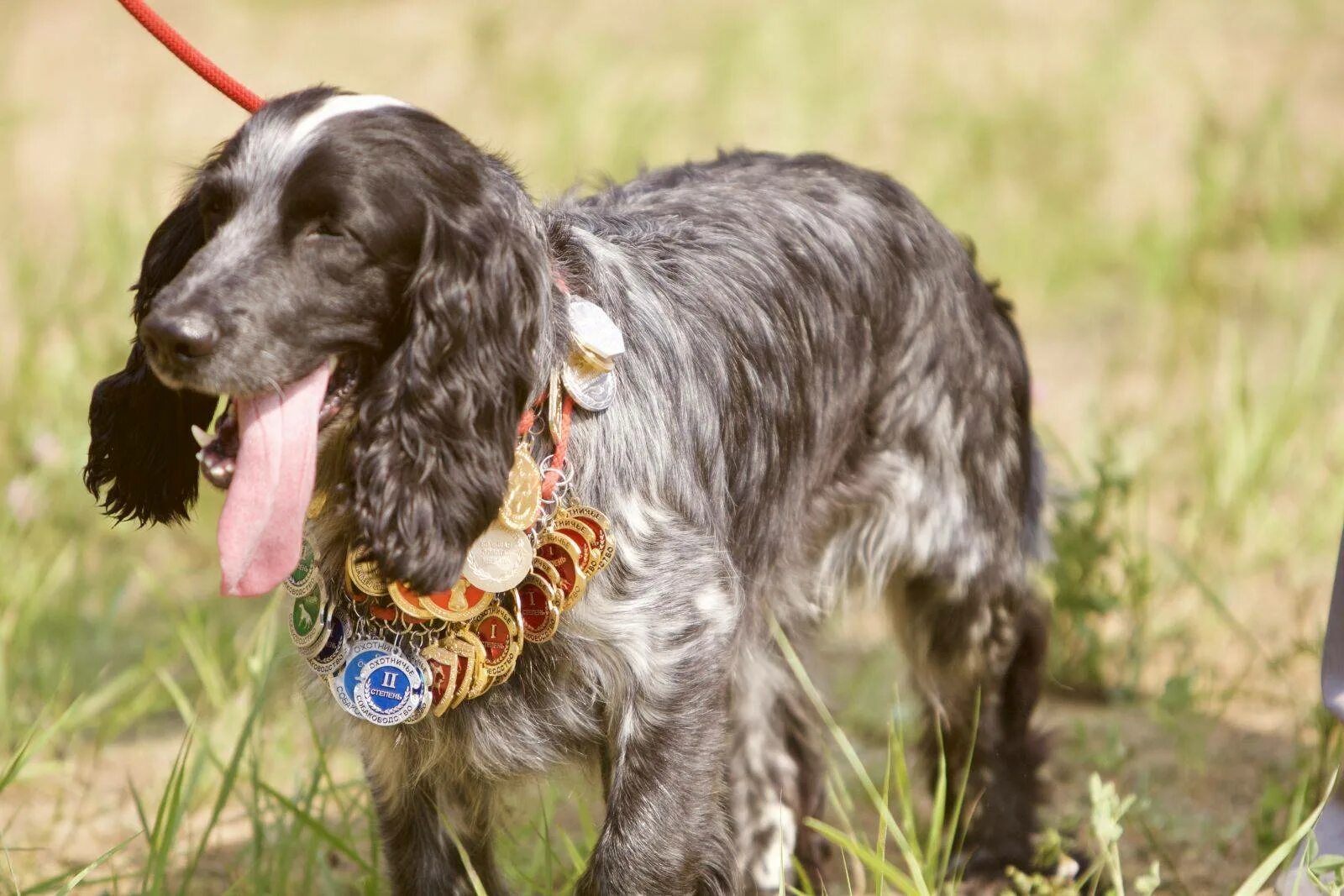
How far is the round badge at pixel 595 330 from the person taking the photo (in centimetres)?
264

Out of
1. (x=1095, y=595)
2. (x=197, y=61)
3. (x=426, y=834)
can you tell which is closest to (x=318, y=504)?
(x=426, y=834)

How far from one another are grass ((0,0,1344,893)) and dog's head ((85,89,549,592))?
0.75m

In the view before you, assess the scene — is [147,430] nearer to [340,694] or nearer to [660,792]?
[340,694]

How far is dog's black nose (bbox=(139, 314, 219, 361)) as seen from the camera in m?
2.30

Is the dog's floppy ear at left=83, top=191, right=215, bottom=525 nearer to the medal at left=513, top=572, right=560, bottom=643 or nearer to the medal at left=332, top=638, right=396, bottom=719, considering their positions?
the medal at left=332, top=638, right=396, bottom=719

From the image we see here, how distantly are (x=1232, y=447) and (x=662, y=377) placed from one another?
122 inches

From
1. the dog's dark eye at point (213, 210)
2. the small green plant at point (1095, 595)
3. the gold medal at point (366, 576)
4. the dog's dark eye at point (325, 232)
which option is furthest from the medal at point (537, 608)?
the small green plant at point (1095, 595)

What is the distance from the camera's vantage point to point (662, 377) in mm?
2914

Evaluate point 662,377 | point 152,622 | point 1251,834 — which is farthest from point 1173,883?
point 152,622

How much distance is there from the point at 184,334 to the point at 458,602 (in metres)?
0.63

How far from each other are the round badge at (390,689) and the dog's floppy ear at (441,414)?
0.23 meters

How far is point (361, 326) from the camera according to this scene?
252cm

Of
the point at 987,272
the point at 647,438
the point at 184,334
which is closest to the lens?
the point at 184,334

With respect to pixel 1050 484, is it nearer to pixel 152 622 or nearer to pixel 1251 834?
pixel 1251 834
